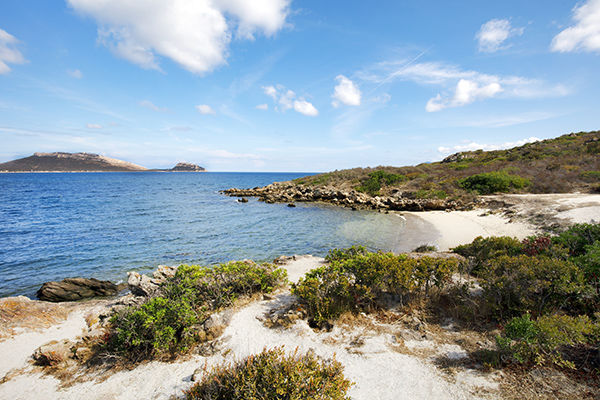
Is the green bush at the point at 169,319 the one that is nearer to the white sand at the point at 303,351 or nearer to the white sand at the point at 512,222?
the white sand at the point at 303,351

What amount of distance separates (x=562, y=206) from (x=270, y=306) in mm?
22993

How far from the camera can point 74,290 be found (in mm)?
11047

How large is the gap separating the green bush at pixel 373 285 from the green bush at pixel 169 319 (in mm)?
2892

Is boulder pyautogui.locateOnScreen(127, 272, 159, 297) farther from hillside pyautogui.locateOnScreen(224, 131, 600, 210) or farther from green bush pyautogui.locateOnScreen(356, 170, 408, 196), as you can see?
green bush pyautogui.locateOnScreen(356, 170, 408, 196)

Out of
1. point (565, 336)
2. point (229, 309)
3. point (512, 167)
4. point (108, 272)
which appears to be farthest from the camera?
point (512, 167)

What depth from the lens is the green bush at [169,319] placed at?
19.5 feet

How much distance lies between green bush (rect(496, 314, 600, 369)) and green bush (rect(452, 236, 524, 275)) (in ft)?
13.4

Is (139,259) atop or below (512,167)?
below

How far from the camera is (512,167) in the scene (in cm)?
3550

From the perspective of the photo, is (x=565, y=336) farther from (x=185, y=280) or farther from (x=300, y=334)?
(x=185, y=280)

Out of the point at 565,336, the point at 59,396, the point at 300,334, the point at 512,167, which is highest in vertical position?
the point at 512,167

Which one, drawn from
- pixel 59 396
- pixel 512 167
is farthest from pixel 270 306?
pixel 512 167

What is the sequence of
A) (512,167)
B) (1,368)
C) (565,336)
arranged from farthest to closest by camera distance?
(512,167)
(1,368)
(565,336)

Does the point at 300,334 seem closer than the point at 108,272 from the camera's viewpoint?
Yes
